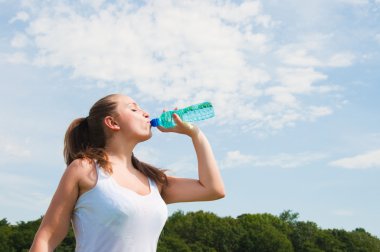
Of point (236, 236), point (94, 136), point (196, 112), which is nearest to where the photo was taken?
point (94, 136)

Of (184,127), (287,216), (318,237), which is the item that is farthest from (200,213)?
(184,127)

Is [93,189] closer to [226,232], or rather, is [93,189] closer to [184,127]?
[184,127]

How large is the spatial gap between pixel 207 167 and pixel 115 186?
2.89ft

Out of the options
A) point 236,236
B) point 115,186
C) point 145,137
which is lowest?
point 115,186

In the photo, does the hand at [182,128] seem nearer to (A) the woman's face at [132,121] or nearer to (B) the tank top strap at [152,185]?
(A) the woman's face at [132,121]

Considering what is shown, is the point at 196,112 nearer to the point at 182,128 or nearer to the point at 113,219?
the point at 182,128

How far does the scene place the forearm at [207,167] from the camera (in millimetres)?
4801

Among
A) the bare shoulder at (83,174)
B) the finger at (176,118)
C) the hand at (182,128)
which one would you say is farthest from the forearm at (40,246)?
the finger at (176,118)

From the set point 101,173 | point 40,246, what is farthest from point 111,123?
point 40,246

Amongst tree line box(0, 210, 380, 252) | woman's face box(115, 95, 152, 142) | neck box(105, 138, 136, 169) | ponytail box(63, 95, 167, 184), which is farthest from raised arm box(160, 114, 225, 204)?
tree line box(0, 210, 380, 252)

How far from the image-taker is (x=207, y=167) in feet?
15.8

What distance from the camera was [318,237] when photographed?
8912cm

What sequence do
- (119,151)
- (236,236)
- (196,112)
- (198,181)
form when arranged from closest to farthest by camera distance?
(119,151), (198,181), (196,112), (236,236)

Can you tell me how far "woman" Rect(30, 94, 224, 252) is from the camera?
414cm
